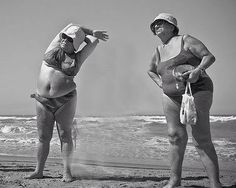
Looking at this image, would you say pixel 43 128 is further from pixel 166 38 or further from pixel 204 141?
pixel 204 141

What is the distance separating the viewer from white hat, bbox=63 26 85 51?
4211 millimetres

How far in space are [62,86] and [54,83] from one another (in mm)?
111

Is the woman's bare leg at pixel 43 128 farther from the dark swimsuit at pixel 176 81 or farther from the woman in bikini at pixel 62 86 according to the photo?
the dark swimsuit at pixel 176 81

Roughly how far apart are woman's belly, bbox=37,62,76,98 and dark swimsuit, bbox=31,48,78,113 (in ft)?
0.18

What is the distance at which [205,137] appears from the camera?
338 cm

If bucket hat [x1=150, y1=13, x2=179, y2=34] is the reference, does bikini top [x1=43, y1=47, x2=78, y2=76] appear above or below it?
below

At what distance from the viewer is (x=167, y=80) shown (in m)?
3.63

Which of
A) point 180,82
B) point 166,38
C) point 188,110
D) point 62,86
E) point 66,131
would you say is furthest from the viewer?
point 66,131

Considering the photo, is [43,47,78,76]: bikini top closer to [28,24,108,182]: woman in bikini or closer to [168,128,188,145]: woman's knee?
[28,24,108,182]: woman in bikini

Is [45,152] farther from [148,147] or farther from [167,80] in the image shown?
[148,147]

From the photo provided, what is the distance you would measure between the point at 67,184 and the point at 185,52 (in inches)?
84.3

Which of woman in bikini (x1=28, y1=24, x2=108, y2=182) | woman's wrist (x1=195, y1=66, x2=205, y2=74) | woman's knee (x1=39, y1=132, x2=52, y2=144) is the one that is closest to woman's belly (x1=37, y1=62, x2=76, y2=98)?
woman in bikini (x1=28, y1=24, x2=108, y2=182)

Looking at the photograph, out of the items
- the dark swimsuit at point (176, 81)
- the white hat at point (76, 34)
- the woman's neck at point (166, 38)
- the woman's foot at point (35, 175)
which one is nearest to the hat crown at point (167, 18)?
the woman's neck at point (166, 38)

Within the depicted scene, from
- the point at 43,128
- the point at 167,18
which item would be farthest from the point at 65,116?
the point at 167,18
